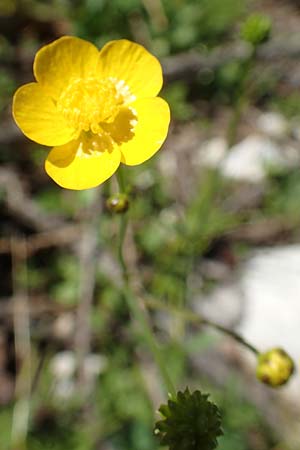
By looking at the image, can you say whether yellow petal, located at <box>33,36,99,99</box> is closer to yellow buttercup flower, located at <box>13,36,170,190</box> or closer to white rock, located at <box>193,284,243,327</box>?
yellow buttercup flower, located at <box>13,36,170,190</box>

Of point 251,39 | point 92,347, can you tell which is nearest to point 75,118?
point 251,39

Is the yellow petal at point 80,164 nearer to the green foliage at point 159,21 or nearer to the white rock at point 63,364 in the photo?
the white rock at point 63,364

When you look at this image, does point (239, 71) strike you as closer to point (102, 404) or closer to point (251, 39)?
point (251, 39)

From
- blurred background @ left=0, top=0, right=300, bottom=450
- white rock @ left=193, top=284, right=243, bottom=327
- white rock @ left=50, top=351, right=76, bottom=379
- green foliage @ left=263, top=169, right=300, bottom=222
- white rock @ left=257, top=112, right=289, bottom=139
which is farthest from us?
white rock @ left=257, top=112, right=289, bottom=139

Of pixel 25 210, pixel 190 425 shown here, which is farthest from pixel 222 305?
pixel 190 425

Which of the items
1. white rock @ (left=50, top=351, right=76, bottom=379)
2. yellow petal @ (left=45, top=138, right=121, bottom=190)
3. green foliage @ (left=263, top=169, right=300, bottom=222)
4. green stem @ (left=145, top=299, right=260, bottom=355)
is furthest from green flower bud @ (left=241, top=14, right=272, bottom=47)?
white rock @ (left=50, top=351, right=76, bottom=379)

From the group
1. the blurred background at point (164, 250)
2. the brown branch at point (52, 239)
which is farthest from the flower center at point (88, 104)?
the brown branch at point (52, 239)
